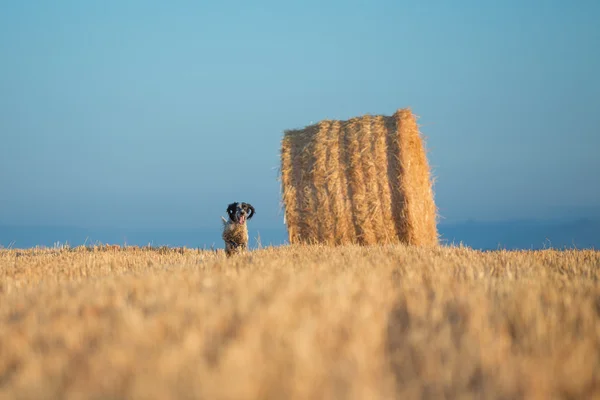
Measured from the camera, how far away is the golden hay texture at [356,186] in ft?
31.1

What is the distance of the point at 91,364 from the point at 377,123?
8.49 metres

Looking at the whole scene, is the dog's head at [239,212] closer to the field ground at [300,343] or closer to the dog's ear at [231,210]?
the dog's ear at [231,210]

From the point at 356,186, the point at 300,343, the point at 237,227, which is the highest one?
the point at 356,186

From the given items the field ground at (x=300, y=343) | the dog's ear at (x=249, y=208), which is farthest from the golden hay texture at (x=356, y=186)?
the field ground at (x=300, y=343)

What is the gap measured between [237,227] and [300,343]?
18.7 feet

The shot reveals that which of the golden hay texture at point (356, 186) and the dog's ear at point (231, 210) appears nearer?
the dog's ear at point (231, 210)

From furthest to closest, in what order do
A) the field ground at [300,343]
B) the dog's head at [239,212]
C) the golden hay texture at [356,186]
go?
the golden hay texture at [356,186]
the dog's head at [239,212]
the field ground at [300,343]

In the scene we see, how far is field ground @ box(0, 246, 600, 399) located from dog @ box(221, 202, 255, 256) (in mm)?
4222

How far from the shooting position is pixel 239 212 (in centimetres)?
730

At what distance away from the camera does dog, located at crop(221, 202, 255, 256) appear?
288 inches

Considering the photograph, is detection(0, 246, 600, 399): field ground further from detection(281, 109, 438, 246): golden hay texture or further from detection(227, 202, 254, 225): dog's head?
detection(281, 109, 438, 246): golden hay texture

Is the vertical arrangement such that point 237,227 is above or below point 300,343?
above

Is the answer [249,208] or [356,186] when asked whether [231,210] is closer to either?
[249,208]

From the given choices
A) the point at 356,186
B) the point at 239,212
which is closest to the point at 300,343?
the point at 239,212
